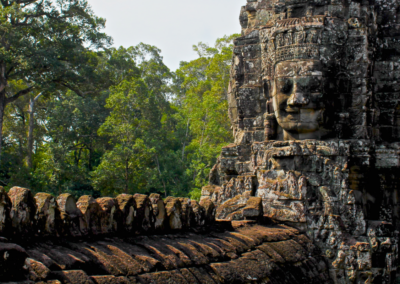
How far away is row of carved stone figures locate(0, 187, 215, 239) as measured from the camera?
9.27 feet

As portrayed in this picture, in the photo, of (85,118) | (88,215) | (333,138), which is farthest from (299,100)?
(85,118)

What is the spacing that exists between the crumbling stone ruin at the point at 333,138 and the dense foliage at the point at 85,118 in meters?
13.5

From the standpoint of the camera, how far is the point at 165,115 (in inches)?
1240

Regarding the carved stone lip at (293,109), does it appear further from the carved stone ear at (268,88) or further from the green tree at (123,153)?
the green tree at (123,153)

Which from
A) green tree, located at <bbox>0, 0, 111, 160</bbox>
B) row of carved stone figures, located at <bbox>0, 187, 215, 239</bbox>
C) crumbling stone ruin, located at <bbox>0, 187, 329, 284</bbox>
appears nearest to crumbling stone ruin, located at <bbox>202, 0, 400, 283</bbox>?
crumbling stone ruin, located at <bbox>0, 187, 329, 284</bbox>

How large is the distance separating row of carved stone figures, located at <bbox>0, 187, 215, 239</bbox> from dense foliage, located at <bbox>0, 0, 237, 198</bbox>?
1549 cm

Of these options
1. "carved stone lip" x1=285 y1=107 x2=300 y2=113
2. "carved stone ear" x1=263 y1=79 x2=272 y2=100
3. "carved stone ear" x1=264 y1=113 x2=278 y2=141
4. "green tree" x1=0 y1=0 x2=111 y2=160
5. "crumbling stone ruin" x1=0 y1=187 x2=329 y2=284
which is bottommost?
"crumbling stone ruin" x1=0 y1=187 x2=329 y2=284

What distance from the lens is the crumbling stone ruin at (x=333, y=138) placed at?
19.5 feet

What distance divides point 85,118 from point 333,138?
20.3 metres

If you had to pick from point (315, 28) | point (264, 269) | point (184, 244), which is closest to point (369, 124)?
point (315, 28)

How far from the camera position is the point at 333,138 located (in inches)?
278

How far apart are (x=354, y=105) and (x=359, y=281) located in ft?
8.90

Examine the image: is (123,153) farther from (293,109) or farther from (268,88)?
(293,109)

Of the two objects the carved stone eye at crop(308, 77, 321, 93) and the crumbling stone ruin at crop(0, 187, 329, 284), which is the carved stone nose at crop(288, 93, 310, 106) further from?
the crumbling stone ruin at crop(0, 187, 329, 284)
